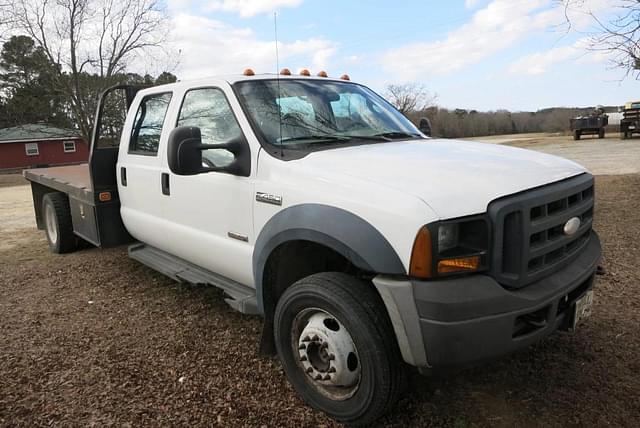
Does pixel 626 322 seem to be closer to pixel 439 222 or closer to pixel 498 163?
pixel 498 163

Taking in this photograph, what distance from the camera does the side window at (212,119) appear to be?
3.39m

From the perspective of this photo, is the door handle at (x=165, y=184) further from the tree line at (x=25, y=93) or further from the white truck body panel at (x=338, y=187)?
the tree line at (x=25, y=93)

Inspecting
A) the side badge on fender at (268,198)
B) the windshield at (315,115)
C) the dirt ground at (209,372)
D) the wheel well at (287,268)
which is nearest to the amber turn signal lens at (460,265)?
the dirt ground at (209,372)

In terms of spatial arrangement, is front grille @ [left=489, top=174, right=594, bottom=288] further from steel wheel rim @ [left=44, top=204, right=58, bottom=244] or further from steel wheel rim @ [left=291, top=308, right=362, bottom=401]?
steel wheel rim @ [left=44, top=204, right=58, bottom=244]

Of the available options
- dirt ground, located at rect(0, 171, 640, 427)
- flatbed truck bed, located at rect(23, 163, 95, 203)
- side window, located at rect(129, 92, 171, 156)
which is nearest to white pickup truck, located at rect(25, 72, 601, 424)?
side window, located at rect(129, 92, 171, 156)

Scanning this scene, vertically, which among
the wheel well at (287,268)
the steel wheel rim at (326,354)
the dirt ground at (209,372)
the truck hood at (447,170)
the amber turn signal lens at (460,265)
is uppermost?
the truck hood at (447,170)

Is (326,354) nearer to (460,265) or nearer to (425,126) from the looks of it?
(460,265)

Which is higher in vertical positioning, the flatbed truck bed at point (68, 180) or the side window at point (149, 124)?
the side window at point (149, 124)

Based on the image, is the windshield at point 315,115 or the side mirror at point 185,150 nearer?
the side mirror at point 185,150

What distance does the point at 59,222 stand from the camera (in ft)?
19.9

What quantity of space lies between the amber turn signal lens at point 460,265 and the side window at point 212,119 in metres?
1.68

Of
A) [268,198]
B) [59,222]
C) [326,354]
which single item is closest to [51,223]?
[59,222]

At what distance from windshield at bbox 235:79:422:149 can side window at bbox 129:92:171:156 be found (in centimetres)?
107

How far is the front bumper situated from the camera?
83.9 inches
